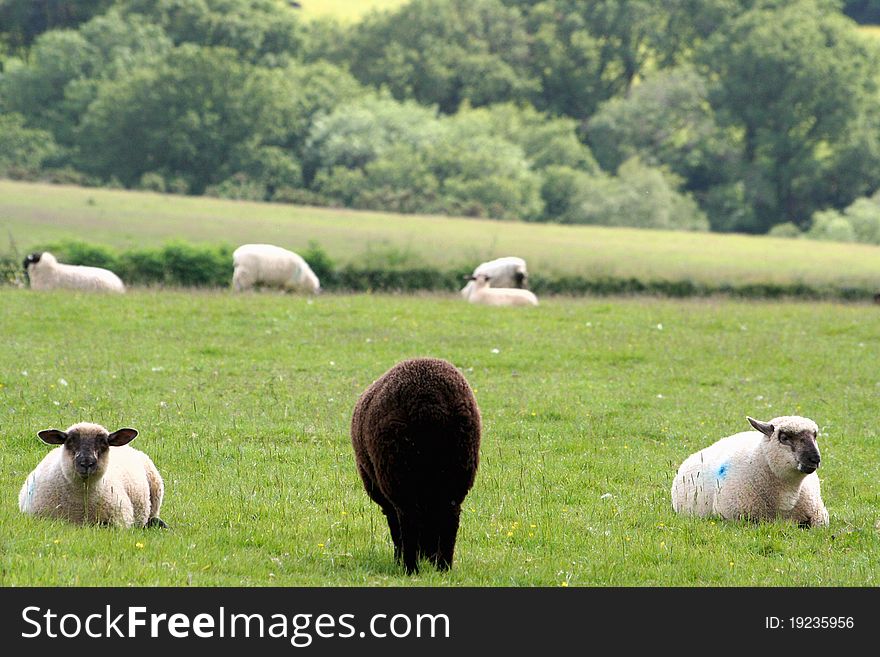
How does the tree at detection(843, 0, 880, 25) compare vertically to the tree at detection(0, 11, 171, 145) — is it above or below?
above

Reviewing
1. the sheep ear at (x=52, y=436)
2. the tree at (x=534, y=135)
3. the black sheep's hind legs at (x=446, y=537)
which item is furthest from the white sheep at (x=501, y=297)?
the tree at (x=534, y=135)

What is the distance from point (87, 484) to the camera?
10586 mm

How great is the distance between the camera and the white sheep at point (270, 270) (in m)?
33.5

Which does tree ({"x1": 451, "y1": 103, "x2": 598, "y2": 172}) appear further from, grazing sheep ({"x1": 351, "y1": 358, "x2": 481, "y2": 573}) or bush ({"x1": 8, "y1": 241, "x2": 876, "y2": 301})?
grazing sheep ({"x1": 351, "y1": 358, "x2": 481, "y2": 573})

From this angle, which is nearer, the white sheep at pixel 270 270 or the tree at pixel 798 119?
the white sheep at pixel 270 270

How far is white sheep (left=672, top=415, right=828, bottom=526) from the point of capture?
38.5 feet

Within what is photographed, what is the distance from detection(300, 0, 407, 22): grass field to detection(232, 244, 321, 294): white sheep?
103751 millimetres

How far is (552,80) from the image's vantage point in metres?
128

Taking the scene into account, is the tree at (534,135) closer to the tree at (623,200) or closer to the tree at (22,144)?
the tree at (623,200)

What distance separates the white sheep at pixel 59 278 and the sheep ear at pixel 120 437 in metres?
20.8

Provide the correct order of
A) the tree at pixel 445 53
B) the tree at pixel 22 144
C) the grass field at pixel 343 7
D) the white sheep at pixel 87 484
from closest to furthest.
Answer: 1. the white sheep at pixel 87 484
2. the tree at pixel 22 144
3. the tree at pixel 445 53
4. the grass field at pixel 343 7

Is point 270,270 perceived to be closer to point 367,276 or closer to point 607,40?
point 367,276

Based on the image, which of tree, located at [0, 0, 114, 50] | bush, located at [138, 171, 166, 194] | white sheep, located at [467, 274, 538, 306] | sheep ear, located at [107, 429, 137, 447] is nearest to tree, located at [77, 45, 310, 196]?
bush, located at [138, 171, 166, 194]
